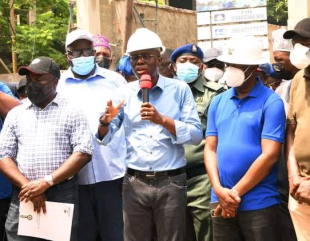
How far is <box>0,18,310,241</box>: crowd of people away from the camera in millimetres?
4316

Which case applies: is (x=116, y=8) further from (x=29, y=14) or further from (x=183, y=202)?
(x=183, y=202)

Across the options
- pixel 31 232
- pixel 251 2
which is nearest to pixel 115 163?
pixel 31 232

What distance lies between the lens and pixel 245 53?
14.9 feet

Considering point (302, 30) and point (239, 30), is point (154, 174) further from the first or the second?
point (239, 30)

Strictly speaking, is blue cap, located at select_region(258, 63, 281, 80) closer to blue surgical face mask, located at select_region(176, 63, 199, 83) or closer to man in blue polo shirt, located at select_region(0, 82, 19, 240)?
blue surgical face mask, located at select_region(176, 63, 199, 83)

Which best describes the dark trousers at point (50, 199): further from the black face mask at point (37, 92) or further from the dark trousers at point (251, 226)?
the dark trousers at point (251, 226)

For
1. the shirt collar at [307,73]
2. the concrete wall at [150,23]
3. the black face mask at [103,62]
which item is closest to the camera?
the shirt collar at [307,73]

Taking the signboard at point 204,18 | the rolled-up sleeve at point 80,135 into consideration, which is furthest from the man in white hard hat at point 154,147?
the signboard at point 204,18

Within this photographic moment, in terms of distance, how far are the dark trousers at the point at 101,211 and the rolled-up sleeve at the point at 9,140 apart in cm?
79

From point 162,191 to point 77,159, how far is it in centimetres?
74

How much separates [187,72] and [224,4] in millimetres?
13810

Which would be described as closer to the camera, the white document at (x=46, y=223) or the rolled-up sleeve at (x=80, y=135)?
the white document at (x=46, y=223)

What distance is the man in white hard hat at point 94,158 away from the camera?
5289mm

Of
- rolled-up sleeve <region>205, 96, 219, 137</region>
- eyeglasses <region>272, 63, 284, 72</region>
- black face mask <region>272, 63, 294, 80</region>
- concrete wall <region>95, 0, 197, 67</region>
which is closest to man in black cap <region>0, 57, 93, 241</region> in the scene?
rolled-up sleeve <region>205, 96, 219, 137</region>
